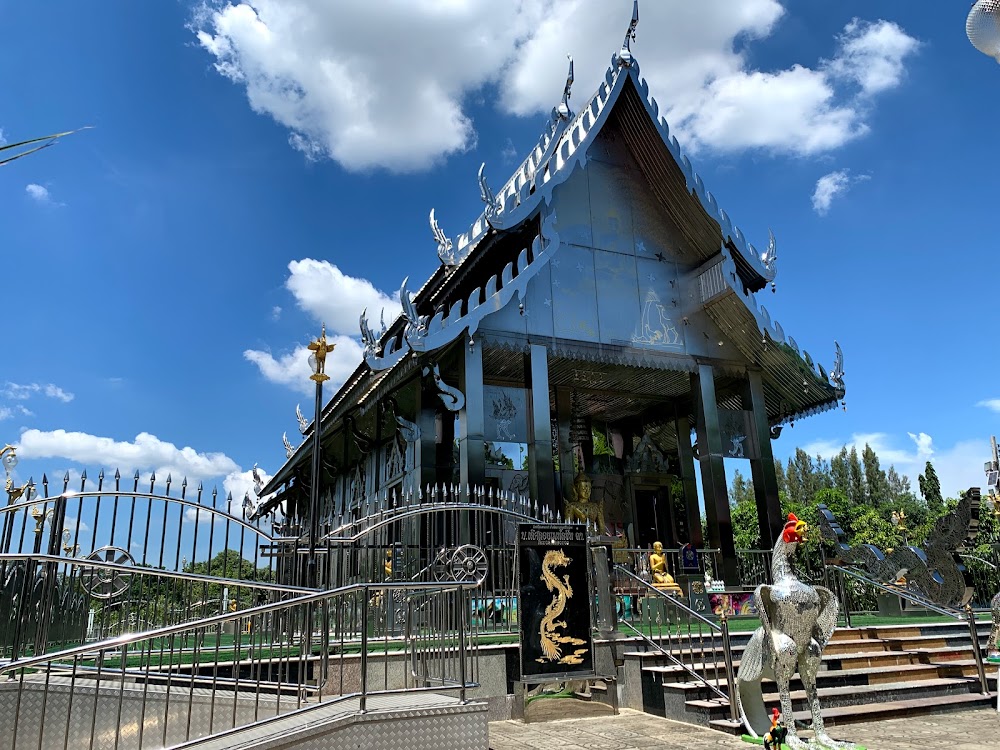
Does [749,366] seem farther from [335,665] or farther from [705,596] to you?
[335,665]

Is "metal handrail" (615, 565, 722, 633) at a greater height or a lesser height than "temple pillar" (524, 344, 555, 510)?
lesser

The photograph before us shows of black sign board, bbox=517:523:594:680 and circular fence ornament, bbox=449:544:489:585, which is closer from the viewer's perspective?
black sign board, bbox=517:523:594:680

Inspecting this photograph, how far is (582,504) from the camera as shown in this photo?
16.7m

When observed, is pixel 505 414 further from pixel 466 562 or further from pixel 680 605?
pixel 680 605

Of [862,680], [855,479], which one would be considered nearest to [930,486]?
[855,479]

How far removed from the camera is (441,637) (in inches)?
277

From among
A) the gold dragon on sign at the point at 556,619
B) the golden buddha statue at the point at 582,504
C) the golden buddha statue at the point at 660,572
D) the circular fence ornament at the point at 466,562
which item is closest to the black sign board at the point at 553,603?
the gold dragon on sign at the point at 556,619

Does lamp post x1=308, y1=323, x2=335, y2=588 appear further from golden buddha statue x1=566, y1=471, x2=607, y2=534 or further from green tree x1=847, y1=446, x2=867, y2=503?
green tree x1=847, y1=446, x2=867, y2=503

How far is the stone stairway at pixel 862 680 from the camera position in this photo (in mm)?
7746

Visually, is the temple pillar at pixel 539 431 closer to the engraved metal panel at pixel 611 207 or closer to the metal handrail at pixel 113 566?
the engraved metal panel at pixel 611 207

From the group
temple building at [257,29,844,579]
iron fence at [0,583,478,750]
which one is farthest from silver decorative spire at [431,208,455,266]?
iron fence at [0,583,478,750]

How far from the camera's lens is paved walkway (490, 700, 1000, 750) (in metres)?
6.67

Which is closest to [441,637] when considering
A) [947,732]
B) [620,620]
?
[620,620]

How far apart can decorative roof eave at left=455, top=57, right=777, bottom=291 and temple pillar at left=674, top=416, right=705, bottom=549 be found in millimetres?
4046
